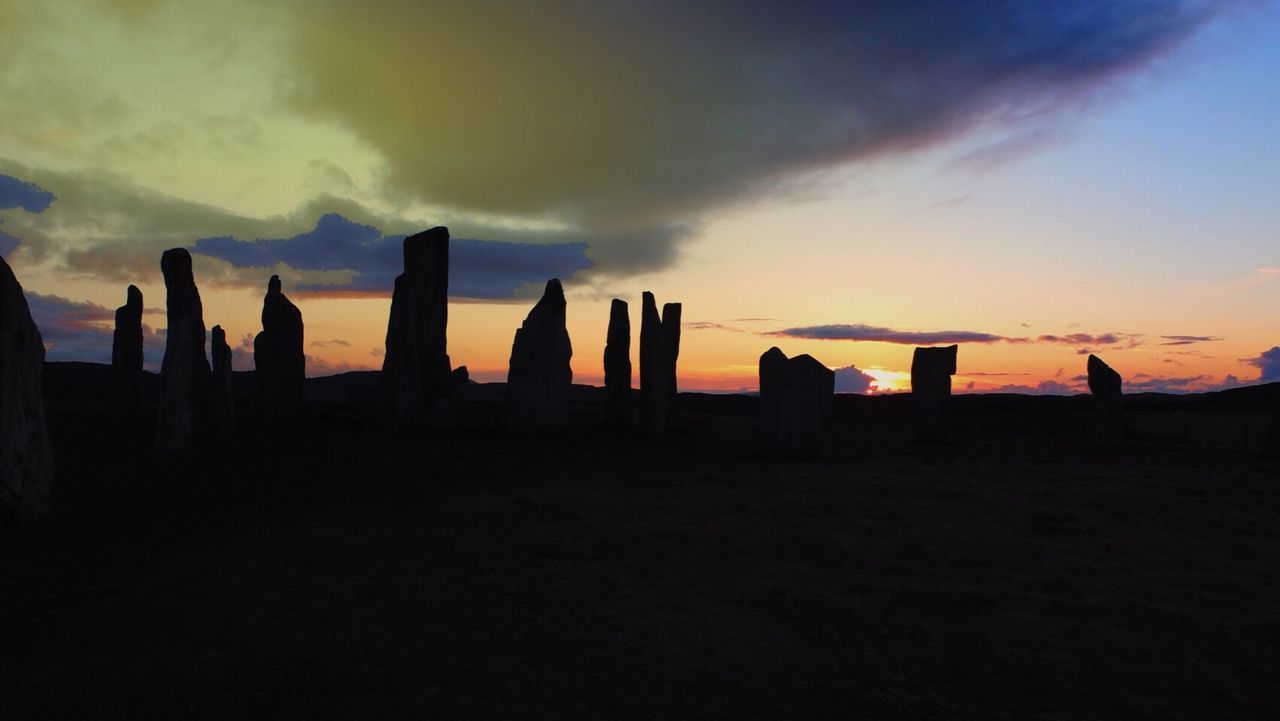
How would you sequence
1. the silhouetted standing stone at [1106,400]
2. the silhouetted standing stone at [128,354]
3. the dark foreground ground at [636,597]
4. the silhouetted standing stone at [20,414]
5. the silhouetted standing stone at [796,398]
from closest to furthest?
the dark foreground ground at [636,597] < the silhouetted standing stone at [20,414] < the silhouetted standing stone at [796,398] < the silhouetted standing stone at [1106,400] < the silhouetted standing stone at [128,354]

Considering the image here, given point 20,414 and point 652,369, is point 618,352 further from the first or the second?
point 20,414

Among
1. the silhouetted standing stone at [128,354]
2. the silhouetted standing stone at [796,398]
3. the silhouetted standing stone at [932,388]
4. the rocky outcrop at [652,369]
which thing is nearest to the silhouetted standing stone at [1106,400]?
the silhouetted standing stone at [932,388]

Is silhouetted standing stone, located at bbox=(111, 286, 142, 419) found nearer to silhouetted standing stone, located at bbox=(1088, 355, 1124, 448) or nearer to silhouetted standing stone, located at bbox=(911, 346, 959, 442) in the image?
silhouetted standing stone, located at bbox=(911, 346, 959, 442)

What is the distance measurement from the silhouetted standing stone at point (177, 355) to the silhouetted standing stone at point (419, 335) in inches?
175

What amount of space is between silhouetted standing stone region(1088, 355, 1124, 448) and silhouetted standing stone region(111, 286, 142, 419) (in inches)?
982

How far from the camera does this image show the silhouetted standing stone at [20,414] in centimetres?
755

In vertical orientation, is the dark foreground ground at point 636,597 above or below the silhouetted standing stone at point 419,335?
below

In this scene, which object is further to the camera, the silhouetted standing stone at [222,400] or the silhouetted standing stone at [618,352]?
the silhouetted standing stone at [618,352]

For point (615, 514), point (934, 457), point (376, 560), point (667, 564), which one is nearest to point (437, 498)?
point (615, 514)

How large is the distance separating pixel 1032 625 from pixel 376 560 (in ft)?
17.3

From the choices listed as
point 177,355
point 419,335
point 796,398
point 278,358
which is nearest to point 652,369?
point 796,398

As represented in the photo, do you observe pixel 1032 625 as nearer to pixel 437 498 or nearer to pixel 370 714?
Answer: pixel 370 714

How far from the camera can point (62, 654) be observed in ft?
15.1

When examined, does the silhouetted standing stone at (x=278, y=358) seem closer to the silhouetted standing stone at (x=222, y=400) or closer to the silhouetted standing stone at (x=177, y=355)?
the silhouetted standing stone at (x=222, y=400)
